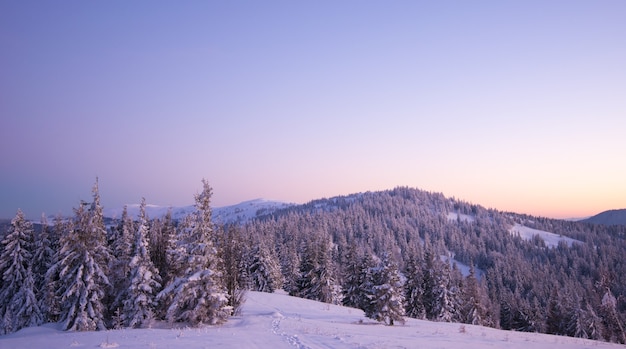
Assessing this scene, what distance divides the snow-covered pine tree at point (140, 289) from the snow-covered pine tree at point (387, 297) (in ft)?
59.2

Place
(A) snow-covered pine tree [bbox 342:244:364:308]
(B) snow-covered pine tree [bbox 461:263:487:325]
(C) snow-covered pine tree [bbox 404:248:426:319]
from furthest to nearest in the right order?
(A) snow-covered pine tree [bbox 342:244:364:308] < (C) snow-covered pine tree [bbox 404:248:426:319] < (B) snow-covered pine tree [bbox 461:263:487:325]

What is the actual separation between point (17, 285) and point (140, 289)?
50.2ft

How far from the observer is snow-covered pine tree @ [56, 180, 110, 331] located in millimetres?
A: 26656

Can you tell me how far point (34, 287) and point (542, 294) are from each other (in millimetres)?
142413

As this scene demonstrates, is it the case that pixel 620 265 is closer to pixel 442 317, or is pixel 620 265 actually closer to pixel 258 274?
pixel 442 317

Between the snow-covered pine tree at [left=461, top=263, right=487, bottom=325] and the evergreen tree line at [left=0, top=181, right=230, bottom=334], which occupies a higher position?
the evergreen tree line at [left=0, top=181, right=230, bottom=334]

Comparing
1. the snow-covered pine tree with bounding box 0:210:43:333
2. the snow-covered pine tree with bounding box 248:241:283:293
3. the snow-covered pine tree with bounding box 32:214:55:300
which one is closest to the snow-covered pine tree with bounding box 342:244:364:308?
the snow-covered pine tree with bounding box 248:241:283:293

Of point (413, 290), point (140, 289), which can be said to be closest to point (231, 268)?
point (140, 289)

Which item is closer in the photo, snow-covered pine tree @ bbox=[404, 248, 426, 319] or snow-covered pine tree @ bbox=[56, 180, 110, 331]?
snow-covered pine tree @ bbox=[56, 180, 110, 331]

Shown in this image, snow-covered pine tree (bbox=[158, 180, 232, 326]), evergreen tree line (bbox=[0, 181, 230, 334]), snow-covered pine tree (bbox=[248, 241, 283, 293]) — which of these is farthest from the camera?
snow-covered pine tree (bbox=[248, 241, 283, 293])

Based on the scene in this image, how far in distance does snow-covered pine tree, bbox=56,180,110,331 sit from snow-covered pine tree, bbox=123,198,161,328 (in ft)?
7.18

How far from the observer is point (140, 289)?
89.7 feet

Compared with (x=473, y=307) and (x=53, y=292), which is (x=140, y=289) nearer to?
(x=53, y=292)

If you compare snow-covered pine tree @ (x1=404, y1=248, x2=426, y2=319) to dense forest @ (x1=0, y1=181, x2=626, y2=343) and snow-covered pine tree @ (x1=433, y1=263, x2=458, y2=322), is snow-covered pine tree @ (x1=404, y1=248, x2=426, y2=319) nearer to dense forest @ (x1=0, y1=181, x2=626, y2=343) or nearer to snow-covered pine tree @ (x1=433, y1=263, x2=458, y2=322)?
dense forest @ (x1=0, y1=181, x2=626, y2=343)
